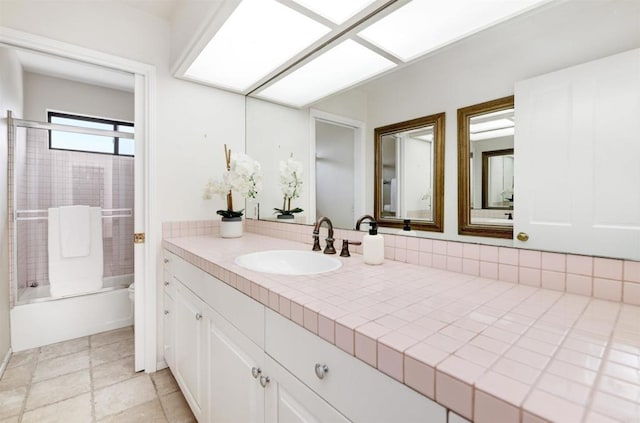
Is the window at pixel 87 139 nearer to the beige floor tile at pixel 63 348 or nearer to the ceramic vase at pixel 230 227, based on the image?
the ceramic vase at pixel 230 227

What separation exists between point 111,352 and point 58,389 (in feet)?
1.38

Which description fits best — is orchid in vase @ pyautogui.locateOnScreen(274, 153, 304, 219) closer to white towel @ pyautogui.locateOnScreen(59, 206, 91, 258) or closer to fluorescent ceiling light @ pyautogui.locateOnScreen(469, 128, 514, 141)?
fluorescent ceiling light @ pyautogui.locateOnScreen(469, 128, 514, 141)

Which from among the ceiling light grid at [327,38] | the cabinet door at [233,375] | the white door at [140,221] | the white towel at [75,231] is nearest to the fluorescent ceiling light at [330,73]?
the ceiling light grid at [327,38]

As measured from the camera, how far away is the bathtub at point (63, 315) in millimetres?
2111

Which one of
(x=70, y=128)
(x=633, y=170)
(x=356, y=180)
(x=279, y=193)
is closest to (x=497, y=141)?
(x=633, y=170)

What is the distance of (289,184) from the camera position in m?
1.87

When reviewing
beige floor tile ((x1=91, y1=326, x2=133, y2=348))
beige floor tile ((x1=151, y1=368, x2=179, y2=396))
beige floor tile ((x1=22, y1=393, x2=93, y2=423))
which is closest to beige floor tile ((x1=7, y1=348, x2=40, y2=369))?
beige floor tile ((x1=91, y1=326, x2=133, y2=348))

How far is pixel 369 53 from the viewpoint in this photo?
52.7 inches

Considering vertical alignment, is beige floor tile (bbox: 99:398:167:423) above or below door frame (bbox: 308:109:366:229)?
below

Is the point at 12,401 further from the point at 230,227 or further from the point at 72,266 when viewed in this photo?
the point at 230,227

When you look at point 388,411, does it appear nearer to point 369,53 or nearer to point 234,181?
point 369,53

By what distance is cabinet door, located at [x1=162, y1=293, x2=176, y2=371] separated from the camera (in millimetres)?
1643

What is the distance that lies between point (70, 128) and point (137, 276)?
1.72 metres

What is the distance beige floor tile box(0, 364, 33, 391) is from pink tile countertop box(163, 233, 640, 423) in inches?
74.7
